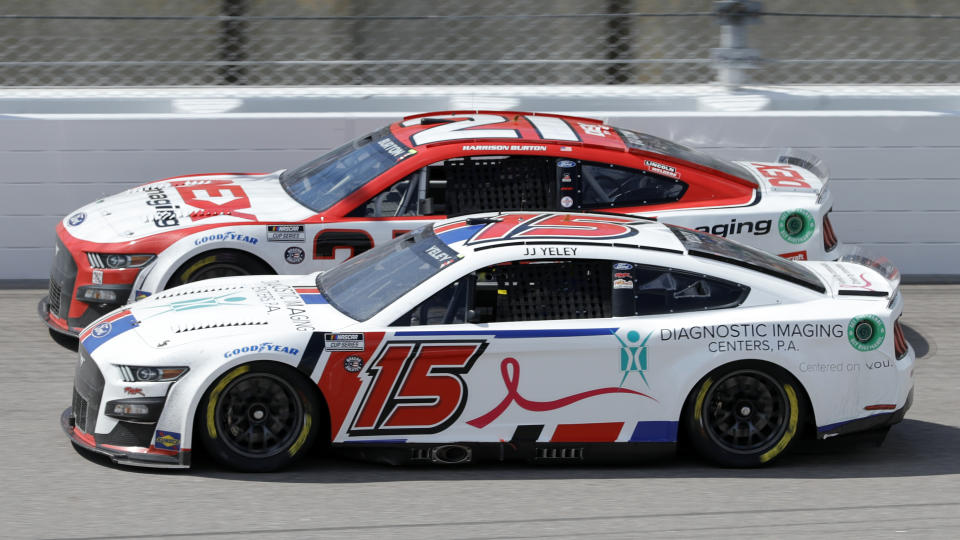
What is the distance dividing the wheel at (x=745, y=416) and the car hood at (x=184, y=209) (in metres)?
3.06

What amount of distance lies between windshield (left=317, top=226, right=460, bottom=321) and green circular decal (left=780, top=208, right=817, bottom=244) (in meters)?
2.56

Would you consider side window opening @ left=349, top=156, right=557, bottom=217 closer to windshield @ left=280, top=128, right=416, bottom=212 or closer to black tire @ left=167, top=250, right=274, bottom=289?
windshield @ left=280, top=128, right=416, bottom=212

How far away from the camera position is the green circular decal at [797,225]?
26.5 ft

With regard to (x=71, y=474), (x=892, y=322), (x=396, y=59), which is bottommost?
(x=71, y=474)

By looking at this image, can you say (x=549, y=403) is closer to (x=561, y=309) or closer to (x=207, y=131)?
(x=561, y=309)

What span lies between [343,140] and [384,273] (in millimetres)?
3864

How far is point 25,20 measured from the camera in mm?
10273

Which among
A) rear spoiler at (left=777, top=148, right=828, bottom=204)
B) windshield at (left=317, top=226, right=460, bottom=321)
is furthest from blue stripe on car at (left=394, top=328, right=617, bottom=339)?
rear spoiler at (left=777, top=148, right=828, bottom=204)

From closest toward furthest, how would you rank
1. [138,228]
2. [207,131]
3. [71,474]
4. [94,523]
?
[94,523] → [71,474] → [138,228] → [207,131]

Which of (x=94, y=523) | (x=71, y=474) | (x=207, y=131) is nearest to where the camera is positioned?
(x=94, y=523)

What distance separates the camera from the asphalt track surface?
17.7 feet

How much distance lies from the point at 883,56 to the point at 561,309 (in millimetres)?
5817

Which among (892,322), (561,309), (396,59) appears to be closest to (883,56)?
(396,59)

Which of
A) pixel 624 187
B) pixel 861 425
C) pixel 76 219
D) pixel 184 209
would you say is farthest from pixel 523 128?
pixel 861 425
